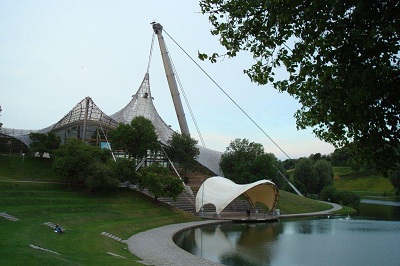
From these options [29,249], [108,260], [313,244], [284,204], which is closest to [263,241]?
[313,244]

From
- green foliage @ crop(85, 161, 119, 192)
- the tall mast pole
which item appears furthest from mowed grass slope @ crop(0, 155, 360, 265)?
the tall mast pole

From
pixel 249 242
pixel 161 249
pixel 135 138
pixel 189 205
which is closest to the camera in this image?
pixel 161 249

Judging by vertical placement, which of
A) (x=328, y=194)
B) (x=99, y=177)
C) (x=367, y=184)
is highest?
(x=367, y=184)

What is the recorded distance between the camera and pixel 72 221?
23750 millimetres

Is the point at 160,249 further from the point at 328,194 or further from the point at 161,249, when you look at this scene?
the point at 328,194

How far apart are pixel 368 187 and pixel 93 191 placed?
6885 cm

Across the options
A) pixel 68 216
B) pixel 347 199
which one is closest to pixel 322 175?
pixel 347 199

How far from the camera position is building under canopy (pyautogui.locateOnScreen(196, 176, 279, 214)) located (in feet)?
114

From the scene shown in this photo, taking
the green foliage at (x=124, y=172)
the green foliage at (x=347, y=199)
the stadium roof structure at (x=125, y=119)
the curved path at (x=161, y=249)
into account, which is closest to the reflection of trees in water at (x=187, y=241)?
the curved path at (x=161, y=249)

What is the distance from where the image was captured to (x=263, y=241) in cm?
2305

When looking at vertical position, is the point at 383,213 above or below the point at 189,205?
below

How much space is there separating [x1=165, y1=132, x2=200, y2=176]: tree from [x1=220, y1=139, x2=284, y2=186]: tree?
16.4 ft

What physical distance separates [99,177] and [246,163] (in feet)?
74.1

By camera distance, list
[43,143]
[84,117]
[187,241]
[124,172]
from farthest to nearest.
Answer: [84,117] < [43,143] < [124,172] < [187,241]
